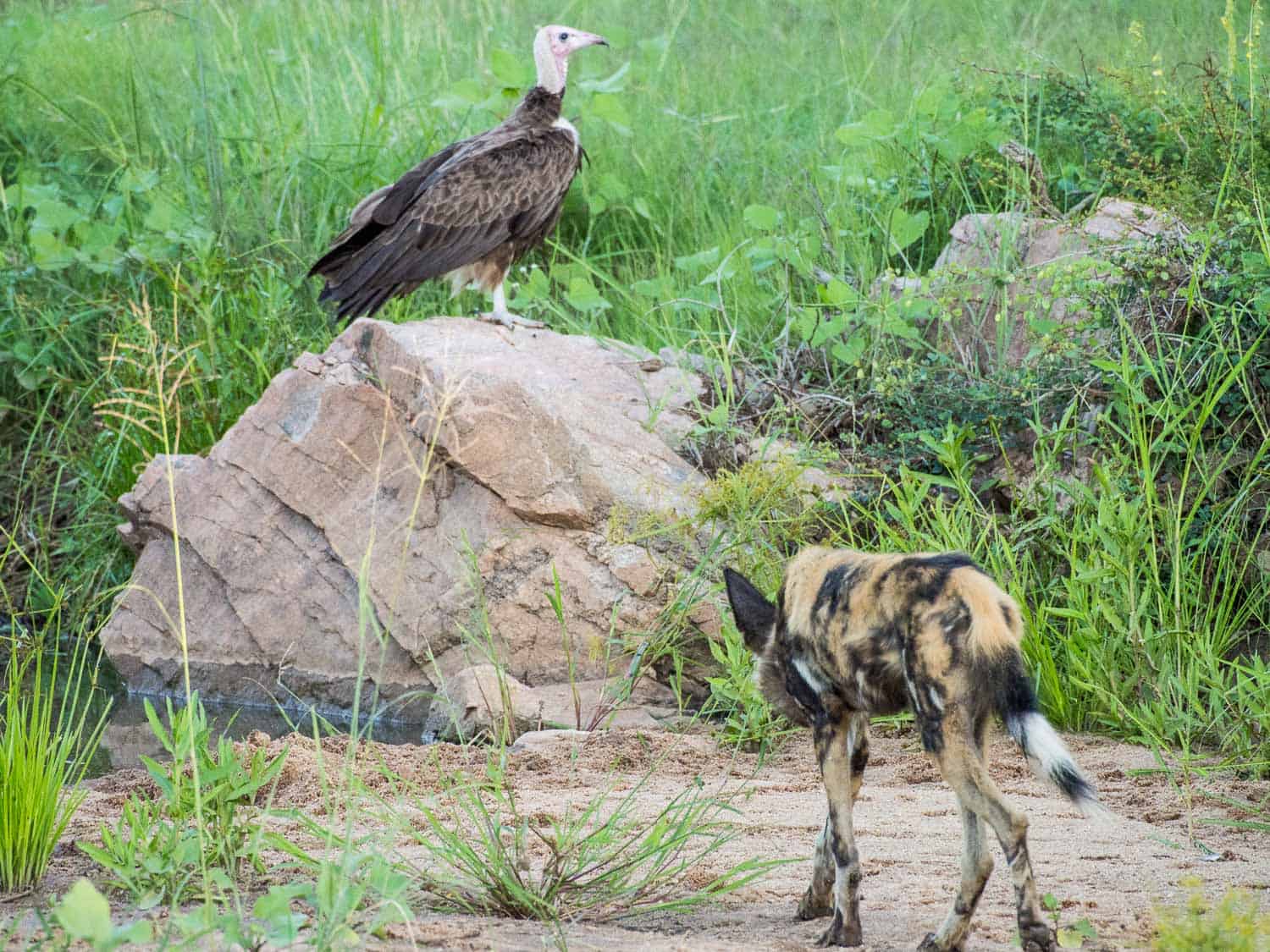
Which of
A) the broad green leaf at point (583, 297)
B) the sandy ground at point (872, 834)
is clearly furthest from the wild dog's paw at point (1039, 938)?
the broad green leaf at point (583, 297)

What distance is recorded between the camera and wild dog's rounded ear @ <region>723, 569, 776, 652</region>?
353 cm

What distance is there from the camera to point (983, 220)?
7363mm

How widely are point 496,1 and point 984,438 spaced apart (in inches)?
290

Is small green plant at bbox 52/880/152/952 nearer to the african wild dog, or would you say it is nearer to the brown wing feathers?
the african wild dog

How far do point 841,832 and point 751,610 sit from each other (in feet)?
1.95

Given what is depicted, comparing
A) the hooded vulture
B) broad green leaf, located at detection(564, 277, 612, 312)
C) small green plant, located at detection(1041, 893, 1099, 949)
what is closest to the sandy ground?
small green plant, located at detection(1041, 893, 1099, 949)

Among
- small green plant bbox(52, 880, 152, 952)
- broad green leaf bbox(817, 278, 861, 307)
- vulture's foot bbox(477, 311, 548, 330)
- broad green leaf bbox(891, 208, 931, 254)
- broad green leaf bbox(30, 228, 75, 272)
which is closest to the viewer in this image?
small green plant bbox(52, 880, 152, 952)

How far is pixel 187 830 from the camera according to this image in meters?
3.57

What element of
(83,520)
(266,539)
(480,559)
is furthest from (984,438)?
Result: (83,520)

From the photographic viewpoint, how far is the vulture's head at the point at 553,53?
8.16 meters

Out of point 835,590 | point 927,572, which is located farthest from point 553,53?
point 927,572

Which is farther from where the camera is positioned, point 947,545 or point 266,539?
point 266,539

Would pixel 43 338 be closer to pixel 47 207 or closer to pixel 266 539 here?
pixel 47 207

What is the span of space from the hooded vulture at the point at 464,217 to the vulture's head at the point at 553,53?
0.03 metres
